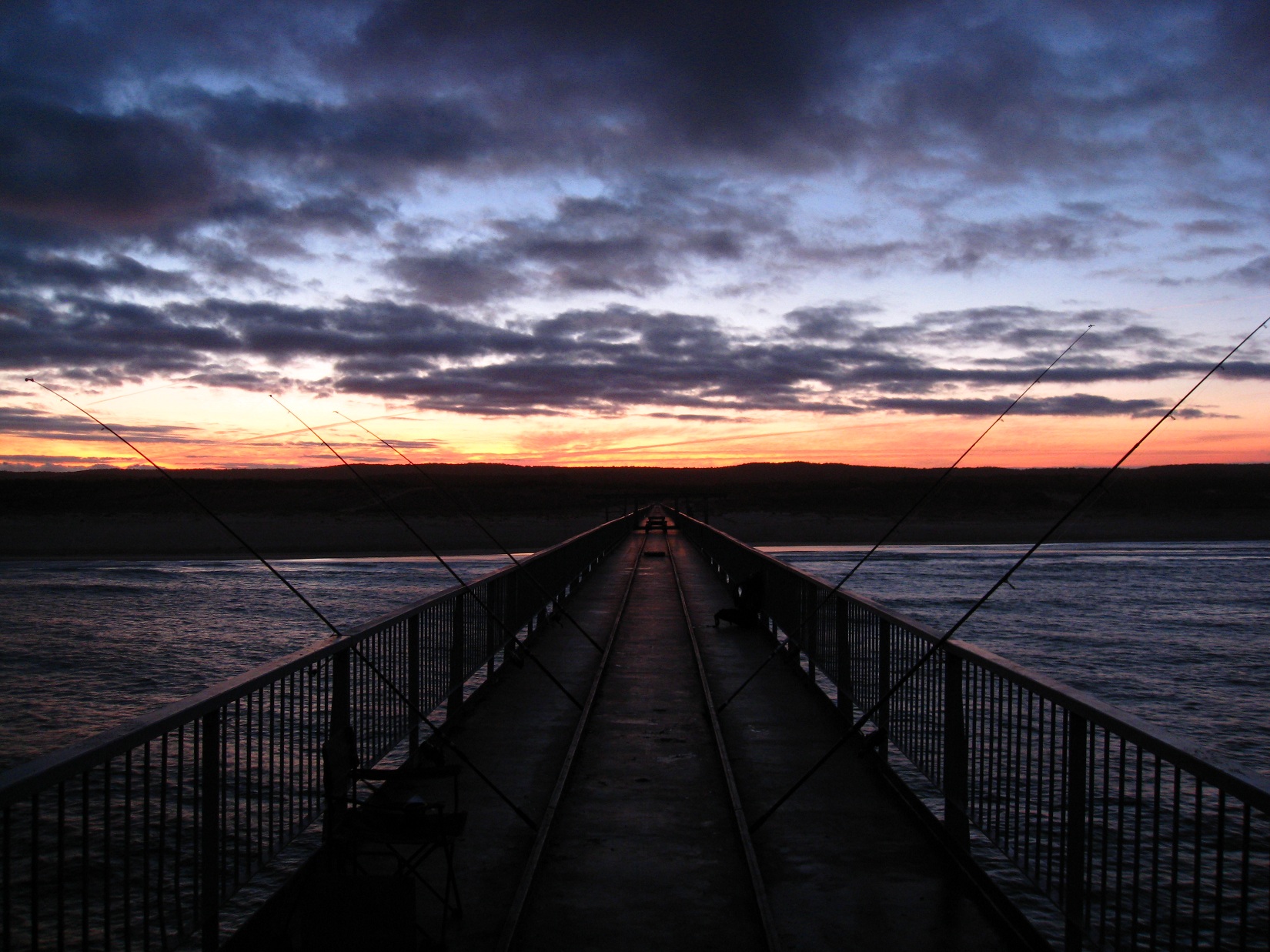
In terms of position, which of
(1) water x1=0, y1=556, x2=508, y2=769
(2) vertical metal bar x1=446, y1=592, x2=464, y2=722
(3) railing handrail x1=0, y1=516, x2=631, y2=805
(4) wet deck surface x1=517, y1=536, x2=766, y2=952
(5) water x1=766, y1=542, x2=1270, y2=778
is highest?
(3) railing handrail x1=0, y1=516, x2=631, y2=805

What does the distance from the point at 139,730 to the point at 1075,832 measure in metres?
3.07

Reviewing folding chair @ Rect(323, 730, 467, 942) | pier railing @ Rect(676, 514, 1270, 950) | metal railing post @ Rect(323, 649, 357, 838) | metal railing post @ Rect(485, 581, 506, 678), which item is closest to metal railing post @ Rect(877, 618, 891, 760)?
pier railing @ Rect(676, 514, 1270, 950)

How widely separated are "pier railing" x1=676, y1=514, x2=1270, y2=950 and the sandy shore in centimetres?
3157

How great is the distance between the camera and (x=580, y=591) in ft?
59.7

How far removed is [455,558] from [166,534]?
19377 millimetres

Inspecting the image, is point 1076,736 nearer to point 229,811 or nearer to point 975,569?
point 229,811

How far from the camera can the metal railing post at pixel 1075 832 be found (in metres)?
3.41

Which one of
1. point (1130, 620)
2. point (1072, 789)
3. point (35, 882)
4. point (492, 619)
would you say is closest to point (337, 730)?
point (35, 882)

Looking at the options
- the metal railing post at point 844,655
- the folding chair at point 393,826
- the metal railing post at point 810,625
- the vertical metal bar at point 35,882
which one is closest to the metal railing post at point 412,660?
the folding chair at point 393,826

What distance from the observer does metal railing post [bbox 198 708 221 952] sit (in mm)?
3391

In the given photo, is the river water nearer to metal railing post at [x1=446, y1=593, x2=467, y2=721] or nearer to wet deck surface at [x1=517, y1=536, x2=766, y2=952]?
wet deck surface at [x1=517, y1=536, x2=766, y2=952]

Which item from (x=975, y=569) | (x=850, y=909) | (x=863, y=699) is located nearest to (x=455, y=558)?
(x=975, y=569)

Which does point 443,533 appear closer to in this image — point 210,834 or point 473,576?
point 473,576

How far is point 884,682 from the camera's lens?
618 centimetres
